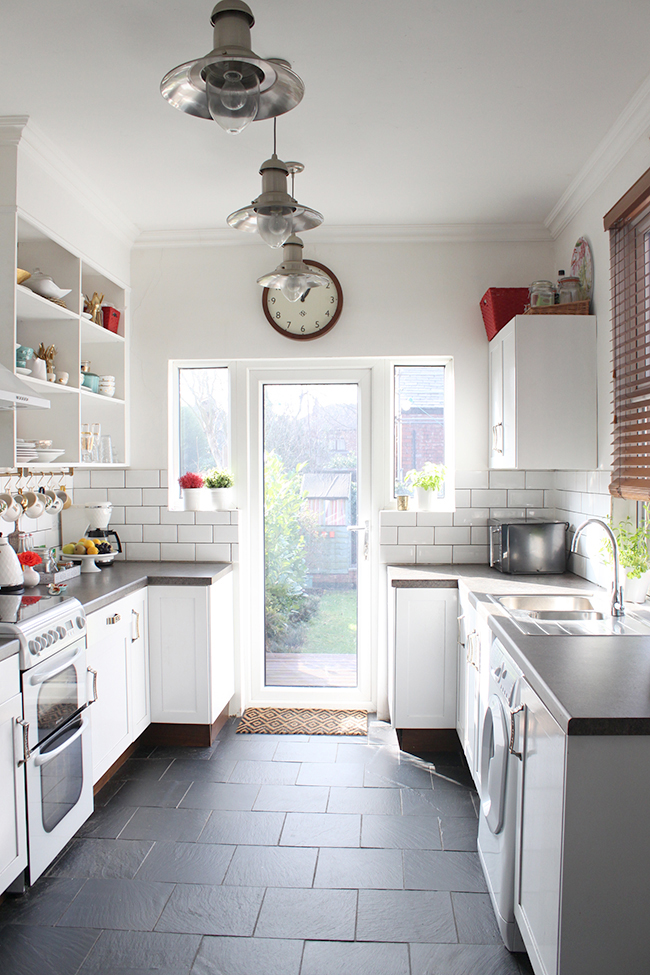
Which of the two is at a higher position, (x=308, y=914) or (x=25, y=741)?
(x=25, y=741)

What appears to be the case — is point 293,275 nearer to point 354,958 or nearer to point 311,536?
point 311,536

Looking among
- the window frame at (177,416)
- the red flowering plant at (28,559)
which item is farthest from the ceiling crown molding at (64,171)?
the red flowering plant at (28,559)

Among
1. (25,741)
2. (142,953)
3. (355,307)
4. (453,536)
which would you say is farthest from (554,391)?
(142,953)

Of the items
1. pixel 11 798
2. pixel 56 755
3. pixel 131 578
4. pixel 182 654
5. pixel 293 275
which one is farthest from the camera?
pixel 182 654

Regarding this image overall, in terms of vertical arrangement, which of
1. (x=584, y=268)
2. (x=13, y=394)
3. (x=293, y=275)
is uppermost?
(x=584, y=268)

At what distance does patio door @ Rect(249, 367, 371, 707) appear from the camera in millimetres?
3766

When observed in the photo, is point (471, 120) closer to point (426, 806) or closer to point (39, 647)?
point (39, 647)

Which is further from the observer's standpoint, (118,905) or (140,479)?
(140,479)

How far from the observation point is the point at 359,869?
7.52ft

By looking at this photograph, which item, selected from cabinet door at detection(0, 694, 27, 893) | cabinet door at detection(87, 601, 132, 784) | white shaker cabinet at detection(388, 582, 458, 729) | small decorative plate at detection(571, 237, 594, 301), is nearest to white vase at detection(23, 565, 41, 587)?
cabinet door at detection(87, 601, 132, 784)

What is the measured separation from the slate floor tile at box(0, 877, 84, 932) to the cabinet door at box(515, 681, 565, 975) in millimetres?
1426

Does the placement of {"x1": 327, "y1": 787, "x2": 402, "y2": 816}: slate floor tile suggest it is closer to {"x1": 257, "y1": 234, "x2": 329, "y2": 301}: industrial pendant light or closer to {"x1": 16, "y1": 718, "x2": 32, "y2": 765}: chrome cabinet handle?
{"x1": 16, "y1": 718, "x2": 32, "y2": 765}: chrome cabinet handle

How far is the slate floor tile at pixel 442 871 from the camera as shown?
220cm

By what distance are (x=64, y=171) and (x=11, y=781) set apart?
7.85 ft
